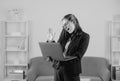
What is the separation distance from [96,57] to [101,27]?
0.70 metres

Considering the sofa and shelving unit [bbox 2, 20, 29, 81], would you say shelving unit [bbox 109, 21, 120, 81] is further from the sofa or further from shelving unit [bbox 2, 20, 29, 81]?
shelving unit [bbox 2, 20, 29, 81]

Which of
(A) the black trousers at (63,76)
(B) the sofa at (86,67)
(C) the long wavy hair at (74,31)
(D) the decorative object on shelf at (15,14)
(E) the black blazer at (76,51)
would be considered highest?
(D) the decorative object on shelf at (15,14)

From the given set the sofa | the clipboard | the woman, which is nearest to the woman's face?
the woman

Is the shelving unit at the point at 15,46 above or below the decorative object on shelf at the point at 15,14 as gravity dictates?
below

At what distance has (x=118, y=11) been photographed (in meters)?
5.52

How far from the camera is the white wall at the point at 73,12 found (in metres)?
5.50

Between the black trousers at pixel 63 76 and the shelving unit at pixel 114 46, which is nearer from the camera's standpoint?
the black trousers at pixel 63 76

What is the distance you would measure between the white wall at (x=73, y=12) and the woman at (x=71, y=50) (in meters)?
2.70

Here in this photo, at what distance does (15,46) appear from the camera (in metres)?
5.49

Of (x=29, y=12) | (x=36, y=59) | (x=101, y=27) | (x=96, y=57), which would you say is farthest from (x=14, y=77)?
(x=101, y=27)

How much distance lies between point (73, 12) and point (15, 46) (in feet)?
4.91

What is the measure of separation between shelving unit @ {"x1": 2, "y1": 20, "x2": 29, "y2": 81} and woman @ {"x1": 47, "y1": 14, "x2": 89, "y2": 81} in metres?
2.66

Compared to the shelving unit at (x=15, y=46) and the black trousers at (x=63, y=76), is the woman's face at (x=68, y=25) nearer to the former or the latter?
the black trousers at (x=63, y=76)

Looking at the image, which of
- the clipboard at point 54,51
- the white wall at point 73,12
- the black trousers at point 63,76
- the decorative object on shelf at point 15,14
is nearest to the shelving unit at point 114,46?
the white wall at point 73,12
